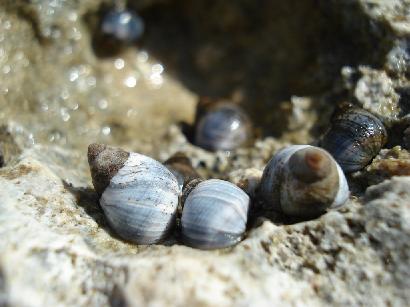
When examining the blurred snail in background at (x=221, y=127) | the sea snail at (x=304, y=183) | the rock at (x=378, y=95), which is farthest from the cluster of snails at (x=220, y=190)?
the blurred snail in background at (x=221, y=127)

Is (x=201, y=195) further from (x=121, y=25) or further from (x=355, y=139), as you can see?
(x=121, y=25)

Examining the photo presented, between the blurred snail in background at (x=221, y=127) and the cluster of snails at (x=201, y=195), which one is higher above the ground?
the cluster of snails at (x=201, y=195)

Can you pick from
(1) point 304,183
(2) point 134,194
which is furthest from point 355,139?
(2) point 134,194

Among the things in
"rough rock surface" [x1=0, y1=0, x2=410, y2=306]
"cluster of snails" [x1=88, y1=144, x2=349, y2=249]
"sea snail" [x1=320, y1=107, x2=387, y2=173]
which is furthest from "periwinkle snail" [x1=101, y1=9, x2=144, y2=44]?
"sea snail" [x1=320, y1=107, x2=387, y2=173]

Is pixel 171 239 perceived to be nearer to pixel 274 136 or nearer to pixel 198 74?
pixel 274 136

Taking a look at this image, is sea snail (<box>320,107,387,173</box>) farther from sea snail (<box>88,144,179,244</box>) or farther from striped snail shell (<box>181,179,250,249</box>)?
sea snail (<box>88,144,179,244</box>)

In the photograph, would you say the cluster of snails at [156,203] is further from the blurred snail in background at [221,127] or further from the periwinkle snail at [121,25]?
the periwinkle snail at [121,25]
